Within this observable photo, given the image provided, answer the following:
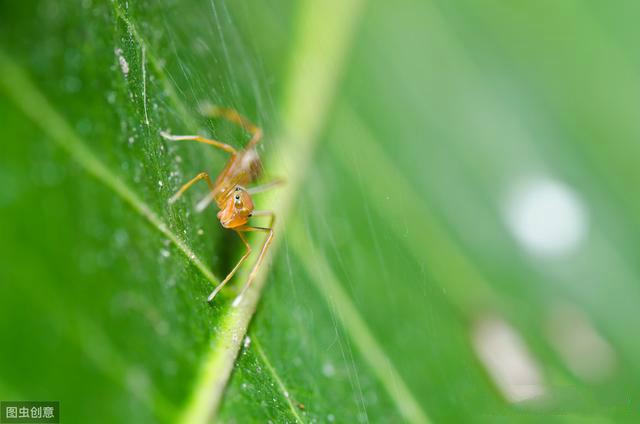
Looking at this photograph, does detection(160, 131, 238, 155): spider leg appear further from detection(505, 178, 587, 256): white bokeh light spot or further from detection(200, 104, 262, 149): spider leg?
detection(505, 178, 587, 256): white bokeh light spot

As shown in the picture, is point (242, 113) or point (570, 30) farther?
point (570, 30)

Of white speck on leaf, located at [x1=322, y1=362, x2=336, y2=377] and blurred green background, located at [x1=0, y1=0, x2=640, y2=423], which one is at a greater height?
blurred green background, located at [x1=0, y1=0, x2=640, y2=423]

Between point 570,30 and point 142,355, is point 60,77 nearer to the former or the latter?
point 142,355

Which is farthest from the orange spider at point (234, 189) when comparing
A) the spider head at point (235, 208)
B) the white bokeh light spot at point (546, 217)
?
the white bokeh light spot at point (546, 217)

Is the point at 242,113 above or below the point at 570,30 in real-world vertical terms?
below

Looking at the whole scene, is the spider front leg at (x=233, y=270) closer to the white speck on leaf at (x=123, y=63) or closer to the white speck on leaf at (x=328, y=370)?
the white speck on leaf at (x=328, y=370)

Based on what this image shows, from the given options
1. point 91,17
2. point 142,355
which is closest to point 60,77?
point 91,17

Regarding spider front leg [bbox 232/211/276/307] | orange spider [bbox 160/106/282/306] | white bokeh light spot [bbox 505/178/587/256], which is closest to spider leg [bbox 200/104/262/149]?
orange spider [bbox 160/106/282/306]
